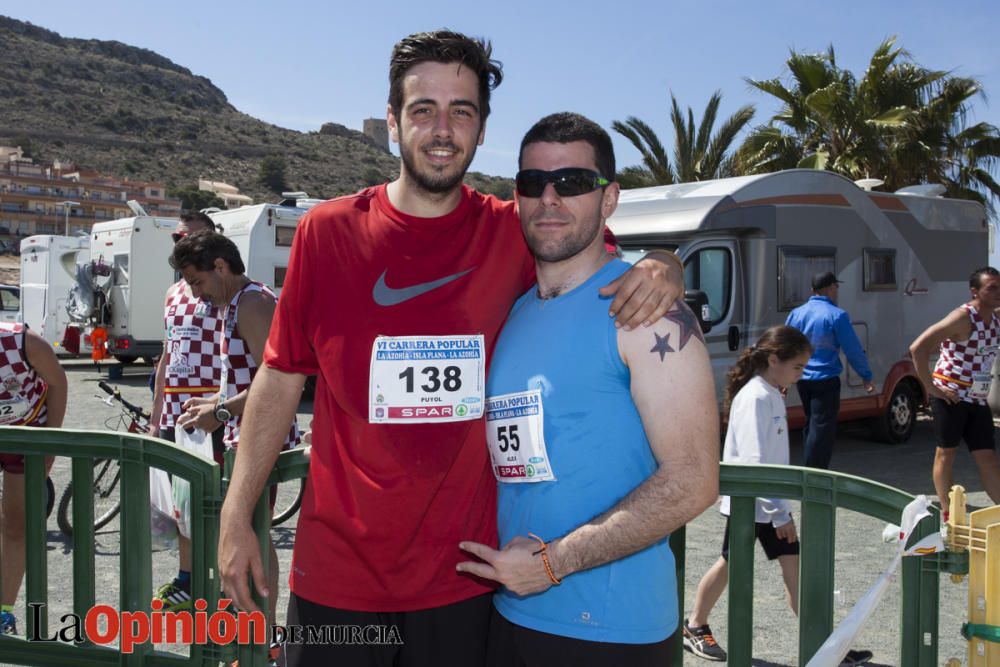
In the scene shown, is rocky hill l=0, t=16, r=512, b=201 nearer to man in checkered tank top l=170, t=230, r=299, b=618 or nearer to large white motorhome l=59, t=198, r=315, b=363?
large white motorhome l=59, t=198, r=315, b=363

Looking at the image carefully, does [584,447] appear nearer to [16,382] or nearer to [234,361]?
[234,361]

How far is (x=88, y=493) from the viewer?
9.66ft

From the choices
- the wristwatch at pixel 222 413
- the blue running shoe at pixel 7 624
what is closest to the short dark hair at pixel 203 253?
the wristwatch at pixel 222 413

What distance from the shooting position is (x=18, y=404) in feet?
13.2

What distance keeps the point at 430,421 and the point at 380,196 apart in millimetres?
621

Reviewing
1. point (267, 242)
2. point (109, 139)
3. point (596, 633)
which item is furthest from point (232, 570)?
point (109, 139)

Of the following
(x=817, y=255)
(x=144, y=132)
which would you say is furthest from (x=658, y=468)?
(x=144, y=132)

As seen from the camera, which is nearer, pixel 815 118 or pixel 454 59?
pixel 454 59

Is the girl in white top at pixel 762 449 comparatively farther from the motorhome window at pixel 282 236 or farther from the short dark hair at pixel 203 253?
the motorhome window at pixel 282 236

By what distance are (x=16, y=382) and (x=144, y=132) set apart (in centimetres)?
8544

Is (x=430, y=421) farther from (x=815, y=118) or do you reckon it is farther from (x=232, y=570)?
(x=815, y=118)

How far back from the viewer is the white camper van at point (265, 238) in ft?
44.6

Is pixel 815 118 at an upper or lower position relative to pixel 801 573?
upper

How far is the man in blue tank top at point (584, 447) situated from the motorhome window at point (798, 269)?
24.1 feet
